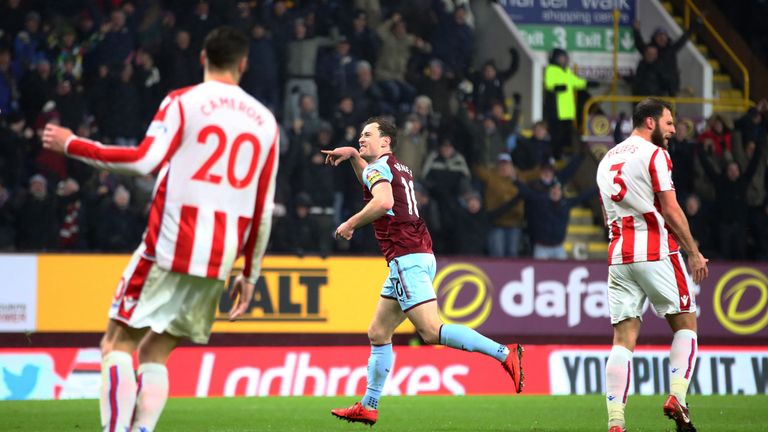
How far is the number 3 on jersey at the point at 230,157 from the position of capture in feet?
19.7

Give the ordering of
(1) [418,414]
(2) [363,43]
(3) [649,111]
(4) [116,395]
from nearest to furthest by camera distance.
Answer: (4) [116,395] < (3) [649,111] < (1) [418,414] < (2) [363,43]

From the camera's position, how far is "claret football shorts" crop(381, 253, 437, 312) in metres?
9.16

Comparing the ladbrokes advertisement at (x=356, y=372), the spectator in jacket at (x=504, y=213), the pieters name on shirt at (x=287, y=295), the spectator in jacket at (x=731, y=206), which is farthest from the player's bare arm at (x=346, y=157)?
the spectator in jacket at (x=731, y=206)

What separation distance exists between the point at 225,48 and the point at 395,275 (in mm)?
3519

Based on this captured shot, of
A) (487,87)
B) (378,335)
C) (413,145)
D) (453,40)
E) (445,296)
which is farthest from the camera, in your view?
(453,40)

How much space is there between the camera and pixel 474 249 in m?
16.8

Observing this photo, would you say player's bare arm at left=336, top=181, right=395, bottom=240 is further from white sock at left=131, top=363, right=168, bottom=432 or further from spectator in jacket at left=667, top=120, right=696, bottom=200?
spectator in jacket at left=667, top=120, right=696, bottom=200

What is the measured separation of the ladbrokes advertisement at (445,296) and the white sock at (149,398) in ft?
28.6

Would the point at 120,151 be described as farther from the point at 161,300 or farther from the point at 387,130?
the point at 387,130

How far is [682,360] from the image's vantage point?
855 cm

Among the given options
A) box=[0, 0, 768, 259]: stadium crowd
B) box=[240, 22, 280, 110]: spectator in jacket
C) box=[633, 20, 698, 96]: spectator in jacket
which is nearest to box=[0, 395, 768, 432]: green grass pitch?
box=[0, 0, 768, 259]: stadium crowd

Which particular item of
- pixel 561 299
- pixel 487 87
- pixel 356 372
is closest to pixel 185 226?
pixel 356 372

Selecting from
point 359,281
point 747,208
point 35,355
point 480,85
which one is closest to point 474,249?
point 359,281

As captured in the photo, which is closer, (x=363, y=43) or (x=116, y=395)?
(x=116, y=395)
